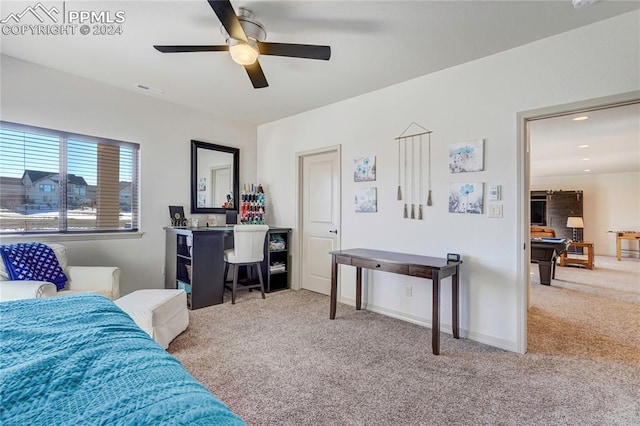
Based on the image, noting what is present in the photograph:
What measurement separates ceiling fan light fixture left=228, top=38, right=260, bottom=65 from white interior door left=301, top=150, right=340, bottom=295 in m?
1.94

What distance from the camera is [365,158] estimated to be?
366cm

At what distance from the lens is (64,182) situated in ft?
10.8

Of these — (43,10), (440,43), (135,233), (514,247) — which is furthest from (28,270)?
(514,247)

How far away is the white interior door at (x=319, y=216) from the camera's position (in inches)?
164

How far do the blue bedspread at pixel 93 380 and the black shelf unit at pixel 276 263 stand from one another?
3146 millimetres

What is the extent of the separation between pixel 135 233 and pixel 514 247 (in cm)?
409

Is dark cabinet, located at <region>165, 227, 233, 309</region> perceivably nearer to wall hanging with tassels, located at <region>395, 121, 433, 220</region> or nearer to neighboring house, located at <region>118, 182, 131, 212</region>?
neighboring house, located at <region>118, 182, 131, 212</region>

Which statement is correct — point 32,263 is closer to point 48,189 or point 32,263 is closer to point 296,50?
point 48,189

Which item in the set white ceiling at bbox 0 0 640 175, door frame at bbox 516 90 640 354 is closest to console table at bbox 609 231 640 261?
door frame at bbox 516 90 640 354

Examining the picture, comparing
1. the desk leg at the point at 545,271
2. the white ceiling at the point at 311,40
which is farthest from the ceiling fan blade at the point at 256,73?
the desk leg at the point at 545,271

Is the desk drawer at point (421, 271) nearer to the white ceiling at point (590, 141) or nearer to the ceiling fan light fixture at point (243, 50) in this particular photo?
the ceiling fan light fixture at point (243, 50)

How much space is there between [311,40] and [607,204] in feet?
33.5

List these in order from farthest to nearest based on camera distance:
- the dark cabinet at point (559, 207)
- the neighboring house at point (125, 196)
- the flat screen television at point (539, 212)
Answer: the flat screen television at point (539, 212) → the dark cabinet at point (559, 207) → the neighboring house at point (125, 196)

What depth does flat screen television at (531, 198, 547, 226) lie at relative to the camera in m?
9.24
